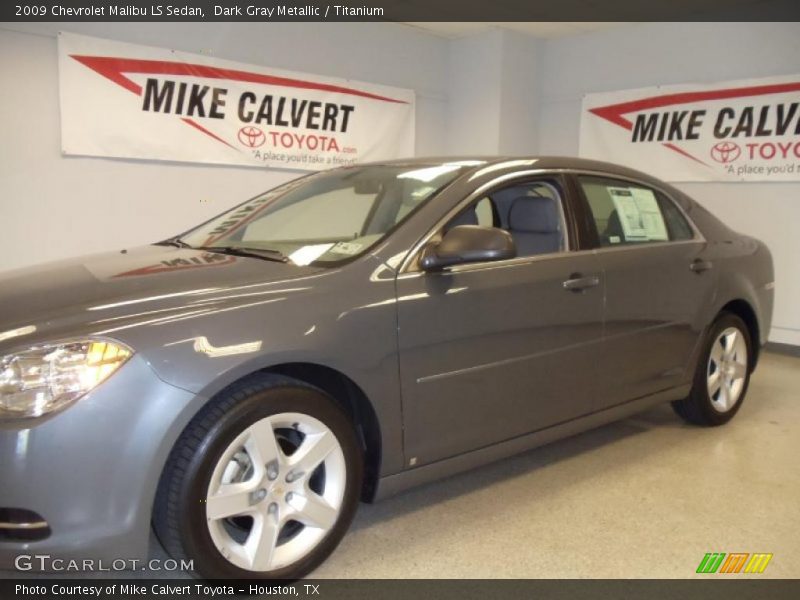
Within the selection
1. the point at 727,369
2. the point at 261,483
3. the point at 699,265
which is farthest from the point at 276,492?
the point at 727,369

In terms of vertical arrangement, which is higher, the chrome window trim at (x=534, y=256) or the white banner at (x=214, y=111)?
the white banner at (x=214, y=111)

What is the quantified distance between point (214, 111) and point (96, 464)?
4053 millimetres

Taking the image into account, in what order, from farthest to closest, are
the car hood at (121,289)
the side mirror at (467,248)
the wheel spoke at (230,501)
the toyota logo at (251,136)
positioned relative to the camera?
1. the toyota logo at (251,136)
2. the side mirror at (467,248)
3. the wheel spoke at (230,501)
4. the car hood at (121,289)

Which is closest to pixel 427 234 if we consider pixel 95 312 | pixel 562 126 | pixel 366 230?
pixel 366 230

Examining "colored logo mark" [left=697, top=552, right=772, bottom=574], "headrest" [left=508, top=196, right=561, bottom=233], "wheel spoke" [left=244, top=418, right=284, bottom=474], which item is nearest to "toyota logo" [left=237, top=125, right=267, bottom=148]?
"headrest" [left=508, top=196, right=561, bottom=233]

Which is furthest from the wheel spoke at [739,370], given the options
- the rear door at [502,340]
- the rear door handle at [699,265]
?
the rear door at [502,340]

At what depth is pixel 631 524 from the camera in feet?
7.80

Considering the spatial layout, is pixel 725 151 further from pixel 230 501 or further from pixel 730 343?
pixel 230 501

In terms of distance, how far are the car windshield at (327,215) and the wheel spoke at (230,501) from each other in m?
0.70

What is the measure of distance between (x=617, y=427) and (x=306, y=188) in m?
1.96

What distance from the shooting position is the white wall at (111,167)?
14.2ft

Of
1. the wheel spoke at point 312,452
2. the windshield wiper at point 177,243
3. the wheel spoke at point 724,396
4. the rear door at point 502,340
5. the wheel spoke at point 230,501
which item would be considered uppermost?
the windshield wiper at point 177,243

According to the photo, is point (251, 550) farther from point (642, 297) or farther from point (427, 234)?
point (642, 297)
